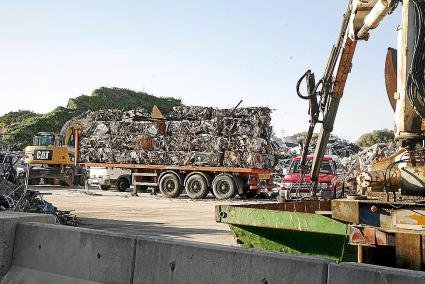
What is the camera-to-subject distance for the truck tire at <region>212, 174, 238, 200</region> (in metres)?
22.9

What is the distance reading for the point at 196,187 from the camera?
77.5 ft

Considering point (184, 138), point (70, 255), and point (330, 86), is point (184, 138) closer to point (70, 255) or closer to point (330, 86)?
point (330, 86)

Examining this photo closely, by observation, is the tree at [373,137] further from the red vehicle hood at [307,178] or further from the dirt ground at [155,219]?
the dirt ground at [155,219]

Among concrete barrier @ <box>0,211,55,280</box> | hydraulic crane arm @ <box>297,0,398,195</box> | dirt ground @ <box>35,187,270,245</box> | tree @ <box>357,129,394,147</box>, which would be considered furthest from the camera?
tree @ <box>357,129,394,147</box>

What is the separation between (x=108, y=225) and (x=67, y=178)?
62.9 feet

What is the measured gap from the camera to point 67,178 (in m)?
31.3

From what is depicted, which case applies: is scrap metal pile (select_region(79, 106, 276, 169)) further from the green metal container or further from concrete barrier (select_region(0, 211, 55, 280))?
concrete barrier (select_region(0, 211, 55, 280))

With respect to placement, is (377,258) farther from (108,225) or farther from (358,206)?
(108,225)

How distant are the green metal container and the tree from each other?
4125 cm

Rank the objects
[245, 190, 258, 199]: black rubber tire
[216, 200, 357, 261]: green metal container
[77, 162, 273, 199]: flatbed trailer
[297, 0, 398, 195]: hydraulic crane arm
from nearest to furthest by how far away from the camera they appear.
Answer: [216, 200, 357, 261]: green metal container
[297, 0, 398, 195]: hydraulic crane arm
[77, 162, 273, 199]: flatbed trailer
[245, 190, 258, 199]: black rubber tire

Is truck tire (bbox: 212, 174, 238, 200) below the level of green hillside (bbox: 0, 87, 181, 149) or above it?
below

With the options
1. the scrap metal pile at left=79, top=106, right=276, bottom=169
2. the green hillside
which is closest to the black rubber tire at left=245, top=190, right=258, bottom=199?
the scrap metal pile at left=79, top=106, right=276, bottom=169

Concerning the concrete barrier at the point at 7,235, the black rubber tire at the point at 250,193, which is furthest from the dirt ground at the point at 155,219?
the concrete barrier at the point at 7,235

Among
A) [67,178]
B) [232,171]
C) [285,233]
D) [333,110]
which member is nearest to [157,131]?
[232,171]
